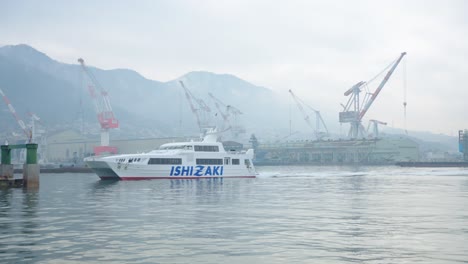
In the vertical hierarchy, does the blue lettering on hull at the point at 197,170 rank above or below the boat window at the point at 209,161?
below

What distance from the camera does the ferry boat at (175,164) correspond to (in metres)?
76.0

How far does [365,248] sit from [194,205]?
19.6 meters

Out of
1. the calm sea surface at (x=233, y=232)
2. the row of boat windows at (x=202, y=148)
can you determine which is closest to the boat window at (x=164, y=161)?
the row of boat windows at (x=202, y=148)

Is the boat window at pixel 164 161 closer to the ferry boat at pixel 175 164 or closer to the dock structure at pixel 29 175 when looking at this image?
the ferry boat at pixel 175 164

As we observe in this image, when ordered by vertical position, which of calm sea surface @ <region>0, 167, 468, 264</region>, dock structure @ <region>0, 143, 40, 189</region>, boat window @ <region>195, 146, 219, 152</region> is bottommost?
calm sea surface @ <region>0, 167, 468, 264</region>

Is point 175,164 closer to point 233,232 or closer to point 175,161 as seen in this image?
point 175,161

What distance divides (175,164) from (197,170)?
342cm

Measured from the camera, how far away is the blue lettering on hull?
257 feet

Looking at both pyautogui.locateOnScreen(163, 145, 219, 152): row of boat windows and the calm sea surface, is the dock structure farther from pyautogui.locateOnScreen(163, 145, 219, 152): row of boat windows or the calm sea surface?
pyautogui.locateOnScreen(163, 145, 219, 152): row of boat windows

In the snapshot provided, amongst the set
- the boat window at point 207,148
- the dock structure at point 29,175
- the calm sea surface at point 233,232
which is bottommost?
the calm sea surface at point 233,232

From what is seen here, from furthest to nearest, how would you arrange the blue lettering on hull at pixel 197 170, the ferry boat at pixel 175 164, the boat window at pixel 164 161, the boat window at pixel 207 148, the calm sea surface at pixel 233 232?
the boat window at pixel 207 148, the blue lettering on hull at pixel 197 170, the boat window at pixel 164 161, the ferry boat at pixel 175 164, the calm sea surface at pixel 233 232

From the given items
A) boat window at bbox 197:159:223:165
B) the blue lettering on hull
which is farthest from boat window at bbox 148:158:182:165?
boat window at bbox 197:159:223:165

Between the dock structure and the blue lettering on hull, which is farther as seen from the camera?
the blue lettering on hull

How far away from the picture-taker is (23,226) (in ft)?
86.3
